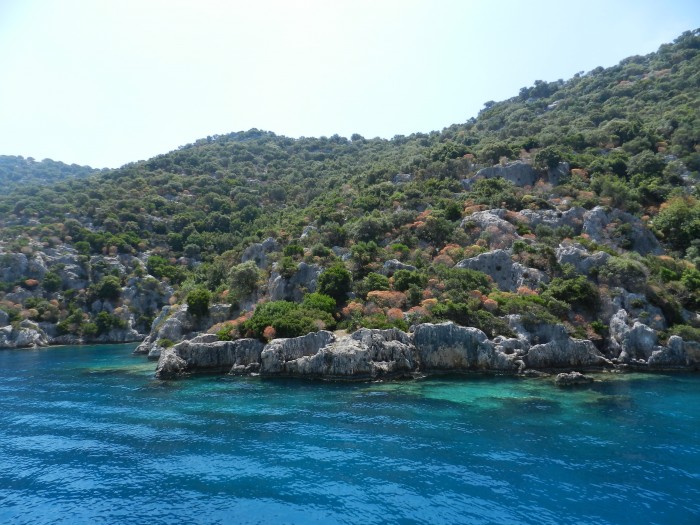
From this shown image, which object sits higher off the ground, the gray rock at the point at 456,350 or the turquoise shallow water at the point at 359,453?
the gray rock at the point at 456,350

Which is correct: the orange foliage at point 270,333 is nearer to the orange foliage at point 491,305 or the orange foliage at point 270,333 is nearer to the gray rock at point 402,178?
the orange foliage at point 491,305

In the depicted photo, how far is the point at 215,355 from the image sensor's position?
38.2 meters

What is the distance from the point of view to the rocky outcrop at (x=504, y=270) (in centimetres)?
4384

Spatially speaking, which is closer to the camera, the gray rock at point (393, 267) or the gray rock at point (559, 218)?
the gray rock at point (393, 267)

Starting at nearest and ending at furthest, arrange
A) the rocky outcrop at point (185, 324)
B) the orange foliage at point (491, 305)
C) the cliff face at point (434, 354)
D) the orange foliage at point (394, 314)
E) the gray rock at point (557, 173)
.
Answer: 1. the cliff face at point (434, 354)
2. the orange foliage at point (394, 314)
3. the orange foliage at point (491, 305)
4. the rocky outcrop at point (185, 324)
5. the gray rock at point (557, 173)

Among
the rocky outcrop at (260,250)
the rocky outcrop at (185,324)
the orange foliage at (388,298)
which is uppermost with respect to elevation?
the rocky outcrop at (260,250)

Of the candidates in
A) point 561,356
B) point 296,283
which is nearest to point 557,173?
point 561,356

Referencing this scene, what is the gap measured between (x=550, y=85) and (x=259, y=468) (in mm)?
157314

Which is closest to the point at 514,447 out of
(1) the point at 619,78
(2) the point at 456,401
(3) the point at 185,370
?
(2) the point at 456,401

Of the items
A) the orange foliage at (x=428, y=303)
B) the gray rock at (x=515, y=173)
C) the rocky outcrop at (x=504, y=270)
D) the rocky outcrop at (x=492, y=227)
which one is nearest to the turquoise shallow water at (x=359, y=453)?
the orange foliage at (x=428, y=303)

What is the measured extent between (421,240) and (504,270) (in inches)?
505

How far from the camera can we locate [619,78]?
11550cm

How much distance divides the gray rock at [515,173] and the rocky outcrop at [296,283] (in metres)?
37.4

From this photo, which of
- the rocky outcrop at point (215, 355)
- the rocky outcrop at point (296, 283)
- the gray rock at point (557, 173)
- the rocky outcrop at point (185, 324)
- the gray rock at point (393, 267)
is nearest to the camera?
the rocky outcrop at point (215, 355)
